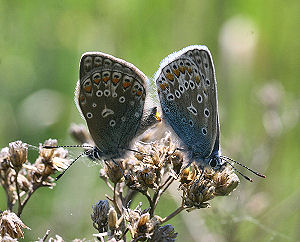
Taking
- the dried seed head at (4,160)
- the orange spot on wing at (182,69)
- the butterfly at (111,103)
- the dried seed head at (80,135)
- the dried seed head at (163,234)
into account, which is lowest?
the dried seed head at (80,135)

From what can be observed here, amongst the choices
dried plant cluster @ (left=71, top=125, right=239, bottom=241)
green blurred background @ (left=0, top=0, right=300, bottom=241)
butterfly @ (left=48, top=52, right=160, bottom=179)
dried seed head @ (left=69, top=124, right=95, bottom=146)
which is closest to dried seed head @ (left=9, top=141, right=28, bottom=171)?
butterfly @ (left=48, top=52, right=160, bottom=179)

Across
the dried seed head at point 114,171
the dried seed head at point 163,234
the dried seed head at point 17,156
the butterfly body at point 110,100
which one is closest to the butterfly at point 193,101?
the butterfly body at point 110,100

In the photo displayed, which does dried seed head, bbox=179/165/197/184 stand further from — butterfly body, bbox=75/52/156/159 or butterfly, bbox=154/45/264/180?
butterfly body, bbox=75/52/156/159

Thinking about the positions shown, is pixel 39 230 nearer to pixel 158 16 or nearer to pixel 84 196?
pixel 84 196

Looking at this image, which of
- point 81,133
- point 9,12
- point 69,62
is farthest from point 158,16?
point 81,133

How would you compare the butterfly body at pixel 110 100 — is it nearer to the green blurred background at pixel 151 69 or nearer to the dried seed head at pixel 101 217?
the dried seed head at pixel 101 217

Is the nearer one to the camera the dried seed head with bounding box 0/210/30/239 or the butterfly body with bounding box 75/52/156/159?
the dried seed head with bounding box 0/210/30/239
